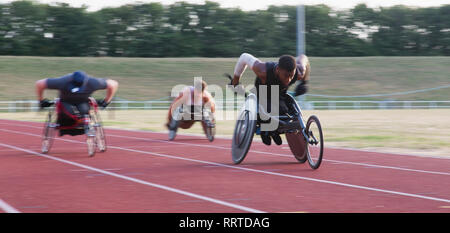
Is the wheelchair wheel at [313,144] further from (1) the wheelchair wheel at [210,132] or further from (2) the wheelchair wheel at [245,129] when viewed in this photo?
(1) the wheelchair wheel at [210,132]

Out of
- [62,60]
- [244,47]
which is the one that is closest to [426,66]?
[244,47]

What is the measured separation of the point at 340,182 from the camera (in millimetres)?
8312

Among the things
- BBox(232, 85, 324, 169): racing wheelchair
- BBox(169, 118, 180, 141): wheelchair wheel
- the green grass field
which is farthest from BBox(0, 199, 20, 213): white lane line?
the green grass field

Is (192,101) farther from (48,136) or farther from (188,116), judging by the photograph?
(48,136)

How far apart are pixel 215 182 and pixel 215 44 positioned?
3029 inches

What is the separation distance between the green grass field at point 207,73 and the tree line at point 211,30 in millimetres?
10437

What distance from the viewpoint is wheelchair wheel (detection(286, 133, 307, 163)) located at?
10109 mm

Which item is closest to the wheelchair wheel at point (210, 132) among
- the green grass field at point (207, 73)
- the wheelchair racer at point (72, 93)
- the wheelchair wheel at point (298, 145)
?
the wheelchair racer at point (72, 93)

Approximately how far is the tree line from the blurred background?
4.7 inches

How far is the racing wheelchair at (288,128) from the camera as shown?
951 cm

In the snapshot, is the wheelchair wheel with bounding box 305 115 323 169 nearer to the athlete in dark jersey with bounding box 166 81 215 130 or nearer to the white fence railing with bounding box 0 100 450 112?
the athlete in dark jersey with bounding box 166 81 215 130

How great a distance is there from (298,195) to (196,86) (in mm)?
8668
